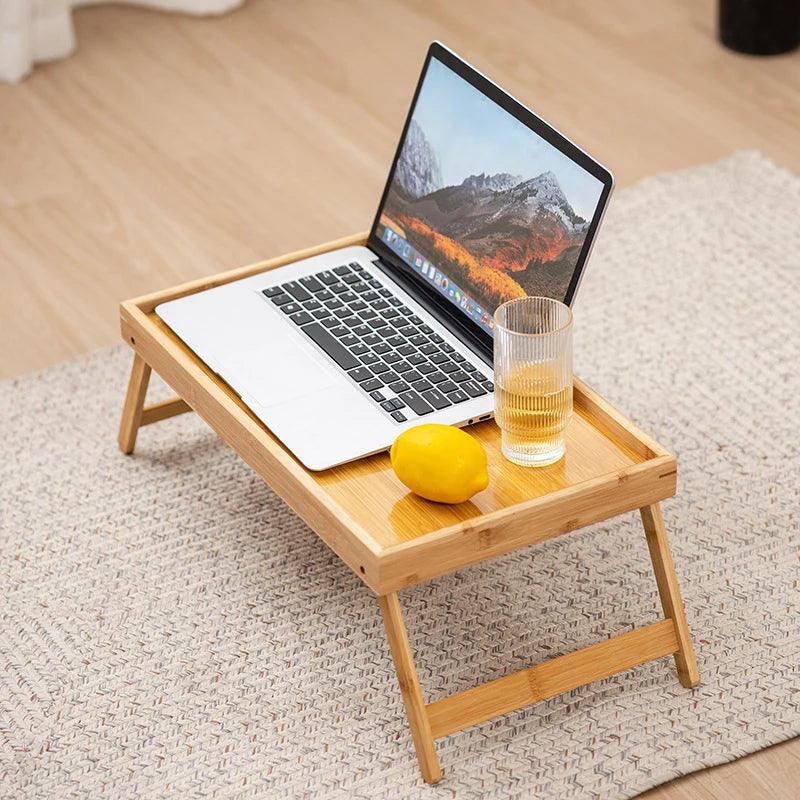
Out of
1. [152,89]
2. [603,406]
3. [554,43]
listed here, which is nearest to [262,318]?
[603,406]

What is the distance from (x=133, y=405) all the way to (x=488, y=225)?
585 millimetres

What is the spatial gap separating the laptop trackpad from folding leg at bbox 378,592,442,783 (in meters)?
0.28

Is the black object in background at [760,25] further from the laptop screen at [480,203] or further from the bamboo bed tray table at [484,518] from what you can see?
the bamboo bed tray table at [484,518]

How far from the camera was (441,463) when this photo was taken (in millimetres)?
1389

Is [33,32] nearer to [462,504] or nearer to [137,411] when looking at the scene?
[137,411]

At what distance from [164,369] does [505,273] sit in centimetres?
43

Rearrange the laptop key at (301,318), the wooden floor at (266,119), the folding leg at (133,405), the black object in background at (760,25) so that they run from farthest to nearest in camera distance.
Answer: the black object in background at (760,25) → the wooden floor at (266,119) → the folding leg at (133,405) → the laptop key at (301,318)

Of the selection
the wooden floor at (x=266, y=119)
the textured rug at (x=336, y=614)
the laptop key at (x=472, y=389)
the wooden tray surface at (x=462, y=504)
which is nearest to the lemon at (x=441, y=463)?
the wooden tray surface at (x=462, y=504)

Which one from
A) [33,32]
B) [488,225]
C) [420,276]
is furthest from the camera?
[33,32]

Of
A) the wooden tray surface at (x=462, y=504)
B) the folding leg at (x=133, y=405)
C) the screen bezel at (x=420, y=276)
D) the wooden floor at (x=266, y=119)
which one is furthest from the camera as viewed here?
the wooden floor at (x=266, y=119)

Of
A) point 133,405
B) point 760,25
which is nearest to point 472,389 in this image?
point 133,405

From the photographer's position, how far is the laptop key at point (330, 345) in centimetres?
163

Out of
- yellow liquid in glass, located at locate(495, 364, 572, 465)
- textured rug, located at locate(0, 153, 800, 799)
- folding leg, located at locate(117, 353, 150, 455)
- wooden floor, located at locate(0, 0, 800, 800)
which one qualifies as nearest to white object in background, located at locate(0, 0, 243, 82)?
wooden floor, located at locate(0, 0, 800, 800)

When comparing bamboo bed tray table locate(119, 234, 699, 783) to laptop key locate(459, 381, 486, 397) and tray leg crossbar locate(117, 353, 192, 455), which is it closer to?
laptop key locate(459, 381, 486, 397)
